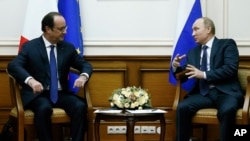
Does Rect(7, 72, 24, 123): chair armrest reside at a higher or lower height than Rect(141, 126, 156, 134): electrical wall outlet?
higher

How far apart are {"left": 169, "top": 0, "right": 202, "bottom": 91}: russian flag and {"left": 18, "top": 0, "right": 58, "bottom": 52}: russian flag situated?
48.2 inches

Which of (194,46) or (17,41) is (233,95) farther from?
(17,41)

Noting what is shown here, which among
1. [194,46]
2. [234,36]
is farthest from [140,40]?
[234,36]

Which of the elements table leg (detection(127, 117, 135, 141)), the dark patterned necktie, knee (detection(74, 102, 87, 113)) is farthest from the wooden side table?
the dark patterned necktie

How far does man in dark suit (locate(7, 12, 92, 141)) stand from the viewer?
4.14 m

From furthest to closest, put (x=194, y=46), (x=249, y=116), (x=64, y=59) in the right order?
(x=194, y=46), (x=64, y=59), (x=249, y=116)

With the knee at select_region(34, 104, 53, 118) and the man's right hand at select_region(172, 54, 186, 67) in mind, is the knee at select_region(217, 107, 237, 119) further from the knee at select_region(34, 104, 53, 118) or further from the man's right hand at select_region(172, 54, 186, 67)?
the knee at select_region(34, 104, 53, 118)

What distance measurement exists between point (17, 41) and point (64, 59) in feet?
2.65

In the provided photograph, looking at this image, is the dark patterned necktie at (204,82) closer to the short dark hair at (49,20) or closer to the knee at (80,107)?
the knee at (80,107)

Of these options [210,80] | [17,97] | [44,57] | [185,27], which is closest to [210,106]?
[210,80]

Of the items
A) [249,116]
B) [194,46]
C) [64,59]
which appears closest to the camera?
[249,116]

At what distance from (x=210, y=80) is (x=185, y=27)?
79 centimetres

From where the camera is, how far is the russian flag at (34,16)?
15.9 feet

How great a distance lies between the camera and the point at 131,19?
5.14 meters
